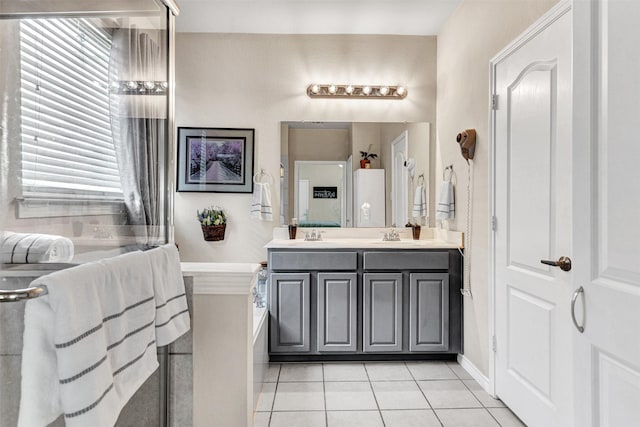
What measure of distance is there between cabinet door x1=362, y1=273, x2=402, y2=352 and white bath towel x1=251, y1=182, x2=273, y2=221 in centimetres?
105

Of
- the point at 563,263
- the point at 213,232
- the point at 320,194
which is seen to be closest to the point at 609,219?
the point at 563,263

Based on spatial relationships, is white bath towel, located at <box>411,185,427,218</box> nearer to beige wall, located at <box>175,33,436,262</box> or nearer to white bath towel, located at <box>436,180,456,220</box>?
white bath towel, located at <box>436,180,456,220</box>

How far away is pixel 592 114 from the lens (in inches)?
41.7

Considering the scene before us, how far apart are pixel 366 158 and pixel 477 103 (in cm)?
114

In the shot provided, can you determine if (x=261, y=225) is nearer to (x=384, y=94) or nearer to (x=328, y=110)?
(x=328, y=110)

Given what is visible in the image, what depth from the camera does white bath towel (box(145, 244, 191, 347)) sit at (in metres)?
1.18

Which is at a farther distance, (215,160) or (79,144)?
(215,160)

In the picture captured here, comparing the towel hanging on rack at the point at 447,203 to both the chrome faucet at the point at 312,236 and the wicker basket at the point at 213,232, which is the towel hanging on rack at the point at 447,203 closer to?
the chrome faucet at the point at 312,236

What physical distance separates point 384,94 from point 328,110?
52 centimetres

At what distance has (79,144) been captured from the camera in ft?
3.35

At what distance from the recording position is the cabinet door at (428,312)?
283 centimetres

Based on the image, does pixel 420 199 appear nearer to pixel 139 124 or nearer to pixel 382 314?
pixel 382 314

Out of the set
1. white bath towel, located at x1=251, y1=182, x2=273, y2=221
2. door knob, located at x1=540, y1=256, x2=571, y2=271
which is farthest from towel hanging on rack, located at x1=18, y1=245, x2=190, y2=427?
Result: white bath towel, located at x1=251, y1=182, x2=273, y2=221

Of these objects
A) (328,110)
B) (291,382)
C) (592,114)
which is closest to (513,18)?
(592,114)
